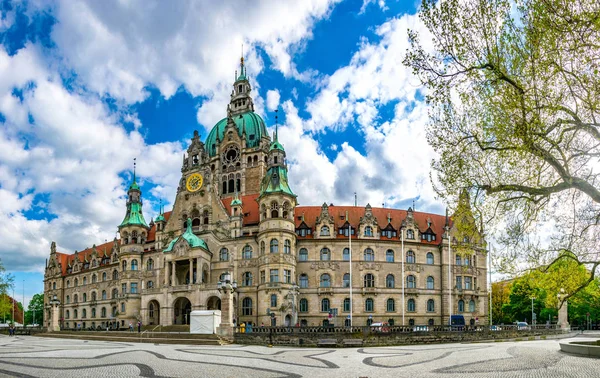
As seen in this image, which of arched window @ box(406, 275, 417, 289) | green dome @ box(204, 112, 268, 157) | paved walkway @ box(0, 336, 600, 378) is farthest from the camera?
green dome @ box(204, 112, 268, 157)

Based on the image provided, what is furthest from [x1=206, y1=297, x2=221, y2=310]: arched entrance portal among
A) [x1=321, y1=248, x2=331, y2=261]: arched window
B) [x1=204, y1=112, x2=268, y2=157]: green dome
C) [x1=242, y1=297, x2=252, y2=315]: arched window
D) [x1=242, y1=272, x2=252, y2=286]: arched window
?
[x1=204, y1=112, x2=268, y2=157]: green dome

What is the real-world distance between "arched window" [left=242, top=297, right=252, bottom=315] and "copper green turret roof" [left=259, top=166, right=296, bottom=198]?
1327 centimetres

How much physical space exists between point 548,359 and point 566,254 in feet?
17.5

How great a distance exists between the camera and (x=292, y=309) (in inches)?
2375

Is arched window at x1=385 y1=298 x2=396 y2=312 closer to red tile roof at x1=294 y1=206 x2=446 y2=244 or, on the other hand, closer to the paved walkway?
red tile roof at x1=294 y1=206 x2=446 y2=244

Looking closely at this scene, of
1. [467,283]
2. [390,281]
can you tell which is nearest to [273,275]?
[390,281]

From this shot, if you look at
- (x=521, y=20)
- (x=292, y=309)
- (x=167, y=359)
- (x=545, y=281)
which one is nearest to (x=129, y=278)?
(x=292, y=309)

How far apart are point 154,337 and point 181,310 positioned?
19.5 meters

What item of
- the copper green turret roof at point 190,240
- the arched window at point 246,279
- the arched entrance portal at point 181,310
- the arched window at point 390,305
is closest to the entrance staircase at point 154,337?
the arched entrance portal at point 181,310

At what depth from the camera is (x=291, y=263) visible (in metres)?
62.8

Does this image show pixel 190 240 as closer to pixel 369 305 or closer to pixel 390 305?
pixel 369 305

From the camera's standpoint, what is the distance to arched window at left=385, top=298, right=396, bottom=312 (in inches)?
2567

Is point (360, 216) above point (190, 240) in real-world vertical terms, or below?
above

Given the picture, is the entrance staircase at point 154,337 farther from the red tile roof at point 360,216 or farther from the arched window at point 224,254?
the red tile roof at point 360,216
